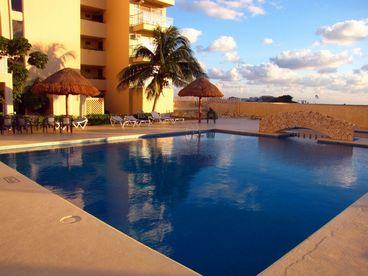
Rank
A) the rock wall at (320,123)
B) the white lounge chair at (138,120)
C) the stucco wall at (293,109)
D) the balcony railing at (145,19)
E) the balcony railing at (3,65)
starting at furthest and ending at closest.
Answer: the balcony railing at (145,19)
the stucco wall at (293,109)
the white lounge chair at (138,120)
the balcony railing at (3,65)
the rock wall at (320,123)

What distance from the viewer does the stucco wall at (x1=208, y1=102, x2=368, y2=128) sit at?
76.6 feet

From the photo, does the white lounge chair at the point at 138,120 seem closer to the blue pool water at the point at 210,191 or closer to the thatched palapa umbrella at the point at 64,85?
the thatched palapa umbrella at the point at 64,85

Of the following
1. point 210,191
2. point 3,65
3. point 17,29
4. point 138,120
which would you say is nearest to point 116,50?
point 17,29

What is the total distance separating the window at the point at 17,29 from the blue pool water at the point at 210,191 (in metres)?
10.7

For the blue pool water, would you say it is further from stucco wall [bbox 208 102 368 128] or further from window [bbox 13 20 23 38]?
stucco wall [bbox 208 102 368 128]

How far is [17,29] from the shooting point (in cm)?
1955

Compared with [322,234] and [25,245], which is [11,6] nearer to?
[25,245]

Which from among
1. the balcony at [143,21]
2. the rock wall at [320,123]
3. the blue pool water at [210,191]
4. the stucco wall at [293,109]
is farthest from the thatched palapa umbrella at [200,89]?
the blue pool water at [210,191]

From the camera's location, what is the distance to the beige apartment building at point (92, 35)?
65.4ft

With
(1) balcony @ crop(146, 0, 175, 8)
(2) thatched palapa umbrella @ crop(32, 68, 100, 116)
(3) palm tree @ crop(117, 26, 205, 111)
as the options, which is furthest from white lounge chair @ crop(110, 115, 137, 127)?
(1) balcony @ crop(146, 0, 175, 8)

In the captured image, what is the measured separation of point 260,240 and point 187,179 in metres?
3.96

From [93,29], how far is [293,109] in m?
17.3

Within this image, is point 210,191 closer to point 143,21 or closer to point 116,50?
point 143,21

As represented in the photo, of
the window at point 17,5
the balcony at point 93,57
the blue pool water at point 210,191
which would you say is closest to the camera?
the blue pool water at point 210,191
